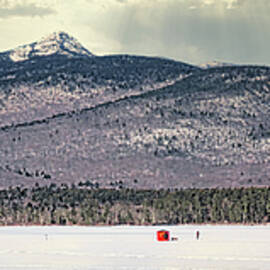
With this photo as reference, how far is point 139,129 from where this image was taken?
114 meters

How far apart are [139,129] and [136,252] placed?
7665cm

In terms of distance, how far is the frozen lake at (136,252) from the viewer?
31.8 metres

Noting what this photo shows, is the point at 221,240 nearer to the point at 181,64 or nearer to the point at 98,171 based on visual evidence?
the point at 98,171

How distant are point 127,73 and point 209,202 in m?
84.1

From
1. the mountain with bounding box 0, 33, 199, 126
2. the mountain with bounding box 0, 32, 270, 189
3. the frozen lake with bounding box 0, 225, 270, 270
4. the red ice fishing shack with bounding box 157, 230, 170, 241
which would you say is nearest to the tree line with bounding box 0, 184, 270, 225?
the frozen lake with bounding box 0, 225, 270, 270

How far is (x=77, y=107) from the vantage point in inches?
5197

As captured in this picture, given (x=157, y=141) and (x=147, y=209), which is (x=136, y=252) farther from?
(x=157, y=141)

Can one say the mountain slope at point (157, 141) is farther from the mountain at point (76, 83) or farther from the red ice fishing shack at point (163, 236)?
the red ice fishing shack at point (163, 236)

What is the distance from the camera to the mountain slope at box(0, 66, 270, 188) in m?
100

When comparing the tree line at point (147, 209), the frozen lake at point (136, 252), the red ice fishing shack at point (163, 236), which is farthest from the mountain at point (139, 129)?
the red ice fishing shack at point (163, 236)

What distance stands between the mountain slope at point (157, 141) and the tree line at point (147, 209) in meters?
18.6

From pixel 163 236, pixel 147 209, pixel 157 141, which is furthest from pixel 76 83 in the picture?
pixel 163 236

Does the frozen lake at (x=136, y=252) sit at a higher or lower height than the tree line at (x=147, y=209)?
lower

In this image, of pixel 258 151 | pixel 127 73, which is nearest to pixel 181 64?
pixel 127 73
